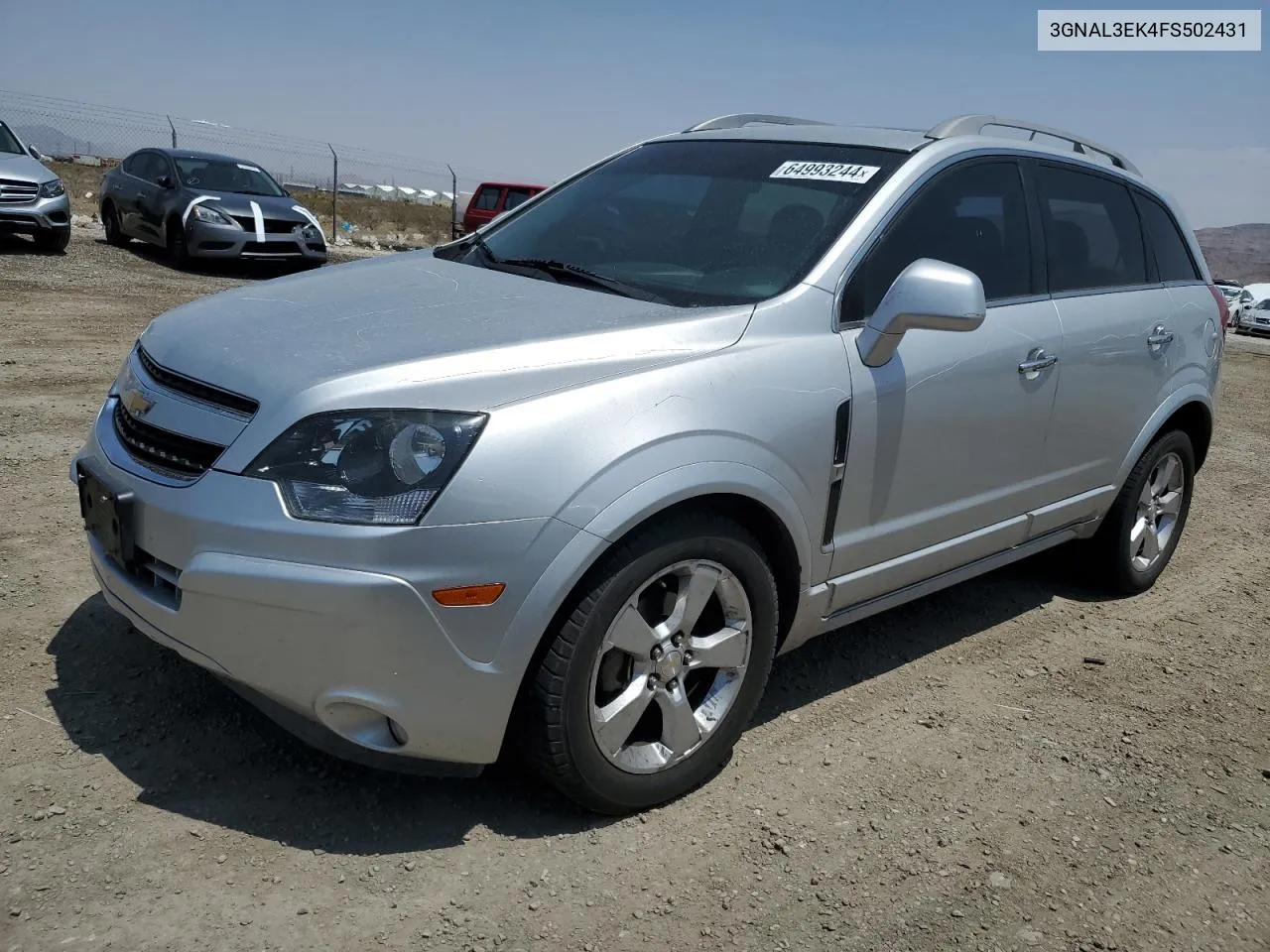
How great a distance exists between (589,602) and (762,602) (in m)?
0.64

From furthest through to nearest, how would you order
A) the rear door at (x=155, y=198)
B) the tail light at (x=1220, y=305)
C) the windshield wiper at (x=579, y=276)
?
the rear door at (x=155, y=198), the tail light at (x=1220, y=305), the windshield wiper at (x=579, y=276)

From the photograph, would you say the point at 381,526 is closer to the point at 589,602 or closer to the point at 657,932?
the point at 589,602

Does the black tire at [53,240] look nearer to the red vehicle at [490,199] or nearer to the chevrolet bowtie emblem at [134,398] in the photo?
the red vehicle at [490,199]

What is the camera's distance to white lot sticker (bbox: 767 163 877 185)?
3.47 m

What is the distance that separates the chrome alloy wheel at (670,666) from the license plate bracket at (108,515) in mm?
1156

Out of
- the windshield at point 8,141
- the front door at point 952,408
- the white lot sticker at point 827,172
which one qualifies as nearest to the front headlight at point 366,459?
the front door at point 952,408

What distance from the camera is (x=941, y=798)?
10.4 feet

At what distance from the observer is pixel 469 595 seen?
241cm

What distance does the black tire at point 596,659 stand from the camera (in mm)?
2574

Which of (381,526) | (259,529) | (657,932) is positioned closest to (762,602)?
(657,932)

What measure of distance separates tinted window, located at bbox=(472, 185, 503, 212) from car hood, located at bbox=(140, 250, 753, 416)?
1793 cm

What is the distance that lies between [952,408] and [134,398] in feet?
7.68

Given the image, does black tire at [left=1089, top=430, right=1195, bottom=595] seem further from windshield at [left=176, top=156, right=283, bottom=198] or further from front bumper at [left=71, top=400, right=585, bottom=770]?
windshield at [left=176, top=156, right=283, bottom=198]

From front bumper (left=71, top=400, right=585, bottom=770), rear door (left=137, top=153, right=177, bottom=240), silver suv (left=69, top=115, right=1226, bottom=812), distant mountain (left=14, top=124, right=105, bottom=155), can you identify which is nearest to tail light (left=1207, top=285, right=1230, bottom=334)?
silver suv (left=69, top=115, right=1226, bottom=812)
